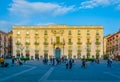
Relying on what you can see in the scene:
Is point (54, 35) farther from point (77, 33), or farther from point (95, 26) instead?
point (95, 26)

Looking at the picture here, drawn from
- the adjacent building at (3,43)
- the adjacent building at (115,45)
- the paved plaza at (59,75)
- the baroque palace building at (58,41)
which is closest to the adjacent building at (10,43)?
the adjacent building at (3,43)

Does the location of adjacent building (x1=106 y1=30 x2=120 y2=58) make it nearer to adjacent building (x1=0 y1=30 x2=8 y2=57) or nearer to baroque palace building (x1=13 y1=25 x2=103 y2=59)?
baroque palace building (x1=13 y1=25 x2=103 y2=59)

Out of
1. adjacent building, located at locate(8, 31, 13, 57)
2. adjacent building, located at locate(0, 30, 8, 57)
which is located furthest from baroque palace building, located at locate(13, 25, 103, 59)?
adjacent building, located at locate(8, 31, 13, 57)

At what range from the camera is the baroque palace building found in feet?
333

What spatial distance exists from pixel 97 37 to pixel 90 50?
18.5 ft

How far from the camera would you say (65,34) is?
10169 centimetres

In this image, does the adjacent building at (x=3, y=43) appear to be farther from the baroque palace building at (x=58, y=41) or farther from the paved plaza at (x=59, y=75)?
the paved plaza at (x=59, y=75)

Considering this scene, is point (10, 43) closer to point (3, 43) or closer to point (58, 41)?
point (3, 43)

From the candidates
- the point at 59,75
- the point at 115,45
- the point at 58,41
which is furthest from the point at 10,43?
the point at 59,75

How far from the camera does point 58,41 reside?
333 ft

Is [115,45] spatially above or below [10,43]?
below

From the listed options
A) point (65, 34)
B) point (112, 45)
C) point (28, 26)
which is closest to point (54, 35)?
point (65, 34)

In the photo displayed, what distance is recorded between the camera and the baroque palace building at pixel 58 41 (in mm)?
101500

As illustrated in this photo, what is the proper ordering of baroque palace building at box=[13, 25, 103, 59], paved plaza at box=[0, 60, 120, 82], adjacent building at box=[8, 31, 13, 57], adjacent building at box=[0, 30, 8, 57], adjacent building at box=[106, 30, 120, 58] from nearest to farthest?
paved plaza at box=[0, 60, 120, 82] < baroque palace building at box=[13, 25, 103, 59] < adjacent building at box=[106, 30, 120, 58] < adjacent building at box=[0, 30, 8, 57] < adjacent building at box=[8, 31, 13, 57]
